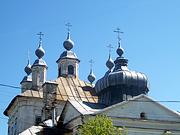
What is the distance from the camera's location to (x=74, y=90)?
53.9m

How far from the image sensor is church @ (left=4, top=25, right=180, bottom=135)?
37.3 m

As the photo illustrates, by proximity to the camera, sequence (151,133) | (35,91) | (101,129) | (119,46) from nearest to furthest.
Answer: (101,129), (151,133), (119,46), (35,91)

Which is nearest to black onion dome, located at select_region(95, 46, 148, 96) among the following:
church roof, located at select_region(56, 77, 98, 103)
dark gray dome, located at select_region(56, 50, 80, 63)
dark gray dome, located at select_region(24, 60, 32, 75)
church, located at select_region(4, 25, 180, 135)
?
church, located at select_region(4, 25, 180, 135)

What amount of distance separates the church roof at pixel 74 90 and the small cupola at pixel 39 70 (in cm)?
245

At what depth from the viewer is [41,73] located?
57.2m

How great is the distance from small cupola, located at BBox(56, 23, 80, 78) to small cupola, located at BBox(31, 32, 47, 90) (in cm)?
160

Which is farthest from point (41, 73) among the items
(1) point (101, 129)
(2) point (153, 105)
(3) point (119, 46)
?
(1) point (101, 129)

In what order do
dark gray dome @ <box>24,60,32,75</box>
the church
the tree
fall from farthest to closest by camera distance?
1. dark gray dome @ <box>24,60,32,75</box>
2. the church
3. the tree

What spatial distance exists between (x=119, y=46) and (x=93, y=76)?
1191 centimetres

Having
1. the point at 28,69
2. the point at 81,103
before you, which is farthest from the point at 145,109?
the point at 28,69

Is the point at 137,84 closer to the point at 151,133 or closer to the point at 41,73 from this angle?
the point at 151,133

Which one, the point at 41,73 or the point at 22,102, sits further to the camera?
the point at 41,73

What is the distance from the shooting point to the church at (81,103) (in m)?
37.3

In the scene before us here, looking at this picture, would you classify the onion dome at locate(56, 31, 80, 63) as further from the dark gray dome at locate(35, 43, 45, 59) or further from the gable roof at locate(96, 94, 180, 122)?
the gable roof at locate(96, 94, 180, 122)
